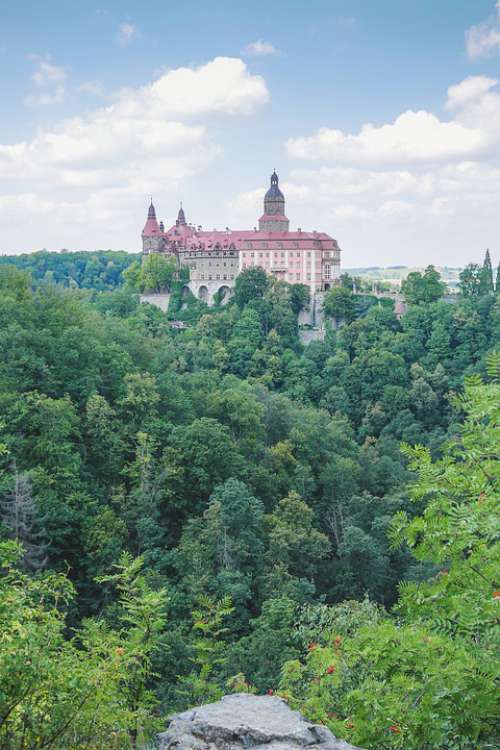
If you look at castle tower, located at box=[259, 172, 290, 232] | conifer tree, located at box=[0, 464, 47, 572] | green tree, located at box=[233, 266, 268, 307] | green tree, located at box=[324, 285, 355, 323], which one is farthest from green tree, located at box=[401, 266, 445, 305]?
conifer tree, located at box=[0, 464, 47, 572]

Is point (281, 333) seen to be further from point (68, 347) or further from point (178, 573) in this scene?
point (178, 573)

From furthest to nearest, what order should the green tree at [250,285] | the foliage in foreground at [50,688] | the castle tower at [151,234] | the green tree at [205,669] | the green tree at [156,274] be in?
the castle tower at [151,234] → the green tree at [156,274] → the green tree at [250,285] → the green tree at [205,669] → the foliage in foreground at [50,688]

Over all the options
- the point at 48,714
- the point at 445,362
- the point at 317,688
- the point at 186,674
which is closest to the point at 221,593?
the point at 186,674

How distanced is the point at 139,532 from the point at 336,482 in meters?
14.5

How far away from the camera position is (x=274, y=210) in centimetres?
9031

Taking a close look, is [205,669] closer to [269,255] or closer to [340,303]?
[340,303]

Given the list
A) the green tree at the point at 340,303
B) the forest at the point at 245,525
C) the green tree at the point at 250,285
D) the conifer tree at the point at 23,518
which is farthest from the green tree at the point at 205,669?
the green tree at the point at 250,285

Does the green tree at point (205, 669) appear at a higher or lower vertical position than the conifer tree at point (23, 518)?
lower

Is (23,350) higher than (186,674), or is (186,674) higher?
(23,350)

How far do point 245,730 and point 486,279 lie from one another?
76.6 m

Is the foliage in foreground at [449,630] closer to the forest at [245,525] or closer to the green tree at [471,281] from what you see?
the forest at [245,525]

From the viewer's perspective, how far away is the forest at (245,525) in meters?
8.98

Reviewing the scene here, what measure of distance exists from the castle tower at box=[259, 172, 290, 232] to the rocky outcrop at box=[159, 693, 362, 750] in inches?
3262

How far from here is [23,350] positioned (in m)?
35.2
